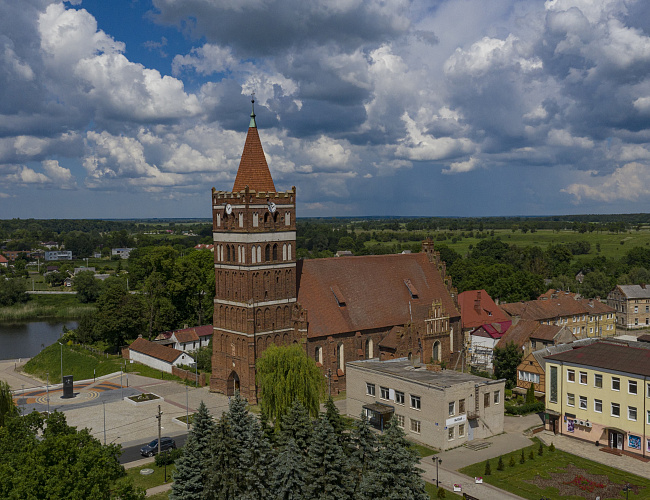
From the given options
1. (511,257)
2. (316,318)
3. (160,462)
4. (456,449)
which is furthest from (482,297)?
(511,257)

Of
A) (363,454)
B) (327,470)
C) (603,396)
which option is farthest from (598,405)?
(327,470)

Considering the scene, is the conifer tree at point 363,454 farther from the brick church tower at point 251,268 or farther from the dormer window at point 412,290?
the dormer window at point 412,290

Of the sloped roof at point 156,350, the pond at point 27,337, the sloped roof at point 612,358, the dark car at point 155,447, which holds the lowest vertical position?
the pond at point 27,337

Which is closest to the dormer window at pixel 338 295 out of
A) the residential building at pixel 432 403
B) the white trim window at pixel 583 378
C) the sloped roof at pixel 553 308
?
the residential building at pixel 432 403

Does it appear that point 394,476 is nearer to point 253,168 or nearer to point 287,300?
point 287,300

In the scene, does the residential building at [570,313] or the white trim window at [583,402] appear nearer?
the white trim window at [583,402]
